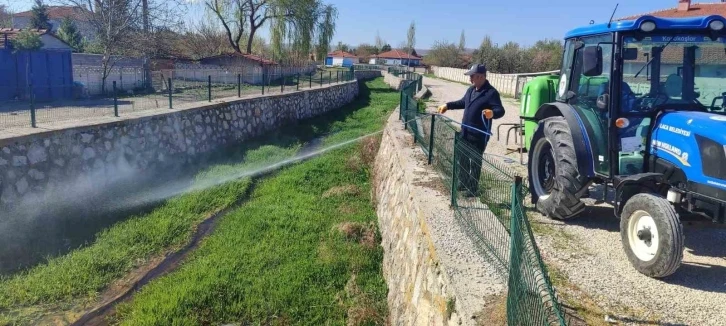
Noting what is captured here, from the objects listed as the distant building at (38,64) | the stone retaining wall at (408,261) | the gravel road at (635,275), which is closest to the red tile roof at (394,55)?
the distant building at (38,64)

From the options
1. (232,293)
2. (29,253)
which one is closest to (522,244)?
(232,293)

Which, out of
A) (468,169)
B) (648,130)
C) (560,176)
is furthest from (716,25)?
(468,169)

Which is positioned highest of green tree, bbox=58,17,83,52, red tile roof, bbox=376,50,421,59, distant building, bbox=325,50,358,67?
red tile roof, bbox=376,50,421,59

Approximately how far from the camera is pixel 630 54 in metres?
5.45

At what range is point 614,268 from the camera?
488cm

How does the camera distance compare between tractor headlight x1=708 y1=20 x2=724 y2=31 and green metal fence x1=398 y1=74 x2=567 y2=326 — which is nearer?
green metal fence x1=398 y1=74 x2=567 y2=326

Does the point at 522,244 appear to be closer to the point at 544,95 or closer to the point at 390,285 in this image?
the point at 390,285

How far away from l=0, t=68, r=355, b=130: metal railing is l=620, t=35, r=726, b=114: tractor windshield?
838cm

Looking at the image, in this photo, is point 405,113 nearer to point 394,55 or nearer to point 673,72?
point 673,72

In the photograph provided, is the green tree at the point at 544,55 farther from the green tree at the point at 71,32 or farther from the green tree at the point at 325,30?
the green tree at the point at 71,32

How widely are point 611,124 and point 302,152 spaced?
10.7 m

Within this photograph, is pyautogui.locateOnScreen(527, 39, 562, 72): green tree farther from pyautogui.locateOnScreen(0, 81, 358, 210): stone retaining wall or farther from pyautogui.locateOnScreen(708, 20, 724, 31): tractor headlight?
pyautogui.locateOnScreen(708, 20, 724, 31): tractor headlight

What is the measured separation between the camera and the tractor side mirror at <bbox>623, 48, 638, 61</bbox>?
214 inches

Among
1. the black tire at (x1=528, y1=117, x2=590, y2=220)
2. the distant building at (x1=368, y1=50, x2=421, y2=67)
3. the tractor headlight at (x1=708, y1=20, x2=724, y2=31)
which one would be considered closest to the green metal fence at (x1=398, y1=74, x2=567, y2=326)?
the black tire at (x1=528, y1=117, x2=590, y2=220)
